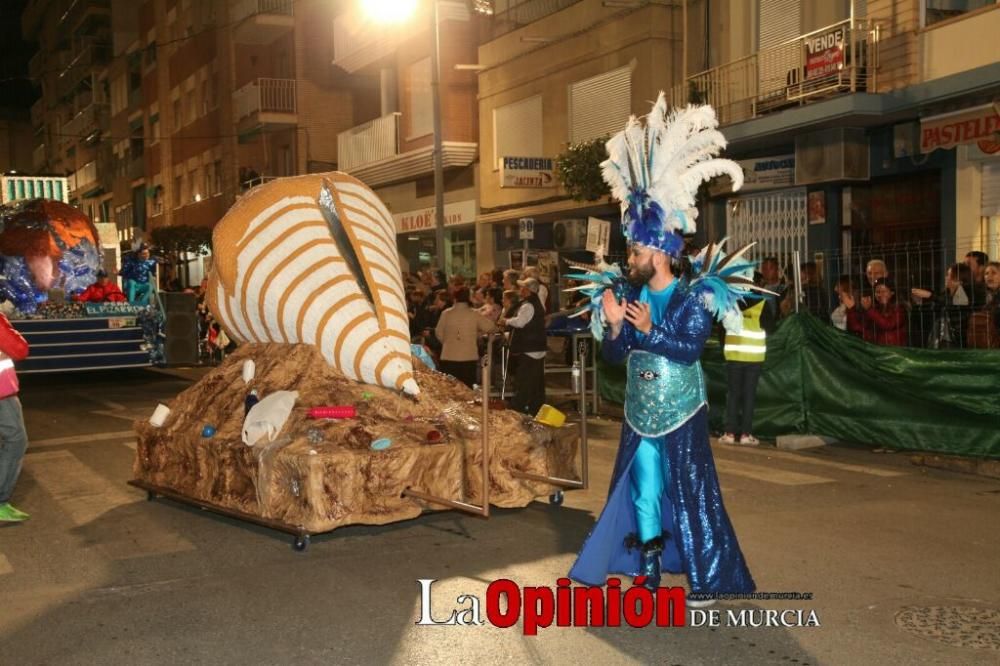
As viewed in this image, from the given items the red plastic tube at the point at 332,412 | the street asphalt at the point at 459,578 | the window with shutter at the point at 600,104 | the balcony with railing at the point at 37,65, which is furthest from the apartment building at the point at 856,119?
the balcony with railing at the point at 37,65

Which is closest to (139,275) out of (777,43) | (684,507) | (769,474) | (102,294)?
(102,294)

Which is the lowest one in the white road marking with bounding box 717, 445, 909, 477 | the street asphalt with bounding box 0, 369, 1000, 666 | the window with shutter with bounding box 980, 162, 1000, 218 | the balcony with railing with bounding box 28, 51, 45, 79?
the white road marking with bounding box 717, 445, 909, 477

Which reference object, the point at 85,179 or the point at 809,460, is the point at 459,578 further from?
the point at 85,179

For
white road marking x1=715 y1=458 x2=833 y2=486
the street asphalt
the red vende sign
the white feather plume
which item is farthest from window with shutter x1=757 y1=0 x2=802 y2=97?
the white feather plume

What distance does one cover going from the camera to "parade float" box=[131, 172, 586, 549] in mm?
6992

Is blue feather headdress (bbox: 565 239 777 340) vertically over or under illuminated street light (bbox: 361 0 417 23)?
under

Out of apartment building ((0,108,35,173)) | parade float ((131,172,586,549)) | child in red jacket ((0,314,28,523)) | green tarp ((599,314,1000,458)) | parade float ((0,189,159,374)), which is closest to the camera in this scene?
parade float ((131,172,586,549))

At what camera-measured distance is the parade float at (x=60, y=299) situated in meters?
19.0

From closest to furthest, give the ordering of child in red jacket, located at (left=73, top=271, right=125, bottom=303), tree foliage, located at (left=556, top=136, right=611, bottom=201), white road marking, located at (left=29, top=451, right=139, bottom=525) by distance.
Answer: white road marking, located at (left=29, top=451, right=139, bottom=525)
tree foliage, located at (left=556, top=136, right=611, bottom=201)
child in red jacket, located at (left=73, top=271, right=125, bottom=303)

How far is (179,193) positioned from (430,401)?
42.3 m

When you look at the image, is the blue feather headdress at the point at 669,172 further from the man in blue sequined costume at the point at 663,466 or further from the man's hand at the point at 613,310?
the man's hand at the point at 613,310

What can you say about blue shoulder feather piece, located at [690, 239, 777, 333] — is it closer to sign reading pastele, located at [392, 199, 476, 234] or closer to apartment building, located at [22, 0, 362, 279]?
apartment building, located at [22, 0, 362, 279]

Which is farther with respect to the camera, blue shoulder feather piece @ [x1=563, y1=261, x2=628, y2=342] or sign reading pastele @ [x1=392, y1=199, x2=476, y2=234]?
sign reading pastele @ [x1=392, y1=199, x2=476, y2=234]

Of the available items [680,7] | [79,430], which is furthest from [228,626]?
[680,7]
